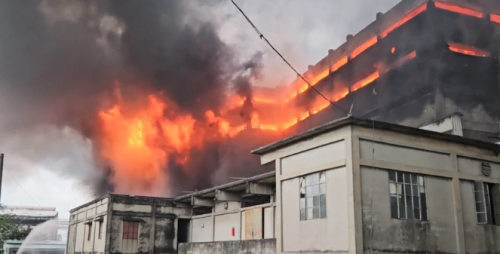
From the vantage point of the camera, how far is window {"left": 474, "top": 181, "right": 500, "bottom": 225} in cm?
1548

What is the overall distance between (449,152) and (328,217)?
480cm

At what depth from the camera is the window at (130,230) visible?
90.5 ft

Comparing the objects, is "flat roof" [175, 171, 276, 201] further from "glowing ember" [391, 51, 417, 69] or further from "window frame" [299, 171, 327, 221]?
"glowing ember" [391, 51, 417, 69]

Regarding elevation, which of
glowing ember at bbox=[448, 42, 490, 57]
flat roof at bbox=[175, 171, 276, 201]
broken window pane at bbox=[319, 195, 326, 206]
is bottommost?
broken window pane at bbox=[319, 195, 326, 206]

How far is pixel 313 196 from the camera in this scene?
47.9 feet

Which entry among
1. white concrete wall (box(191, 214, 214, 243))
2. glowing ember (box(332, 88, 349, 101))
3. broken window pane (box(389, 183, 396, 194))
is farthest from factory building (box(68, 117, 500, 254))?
glowing ember (box(332, 88, 349, 101))

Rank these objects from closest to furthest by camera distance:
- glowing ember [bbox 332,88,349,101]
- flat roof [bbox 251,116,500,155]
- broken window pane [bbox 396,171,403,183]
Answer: flat roof [bbox 251,116,500,155], broken window pane [bbox 396,171,403,183], glowing ember [bbox 332,88,349,101]

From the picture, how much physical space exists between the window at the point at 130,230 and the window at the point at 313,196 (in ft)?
51.6

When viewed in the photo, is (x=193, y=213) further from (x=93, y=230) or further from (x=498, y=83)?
(x=498, y=83)

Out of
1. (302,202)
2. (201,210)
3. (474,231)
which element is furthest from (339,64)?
(302,202)

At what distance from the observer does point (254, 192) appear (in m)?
21.0

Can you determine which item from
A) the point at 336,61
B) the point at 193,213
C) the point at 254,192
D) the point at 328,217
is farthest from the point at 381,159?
the point at 336,61

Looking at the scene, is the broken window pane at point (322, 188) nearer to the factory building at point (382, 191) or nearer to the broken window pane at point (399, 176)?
the factory building at point (382, 191)

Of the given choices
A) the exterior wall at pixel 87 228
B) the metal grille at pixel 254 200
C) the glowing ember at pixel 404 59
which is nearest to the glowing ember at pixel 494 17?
the glowing ember at pixel 404 59
